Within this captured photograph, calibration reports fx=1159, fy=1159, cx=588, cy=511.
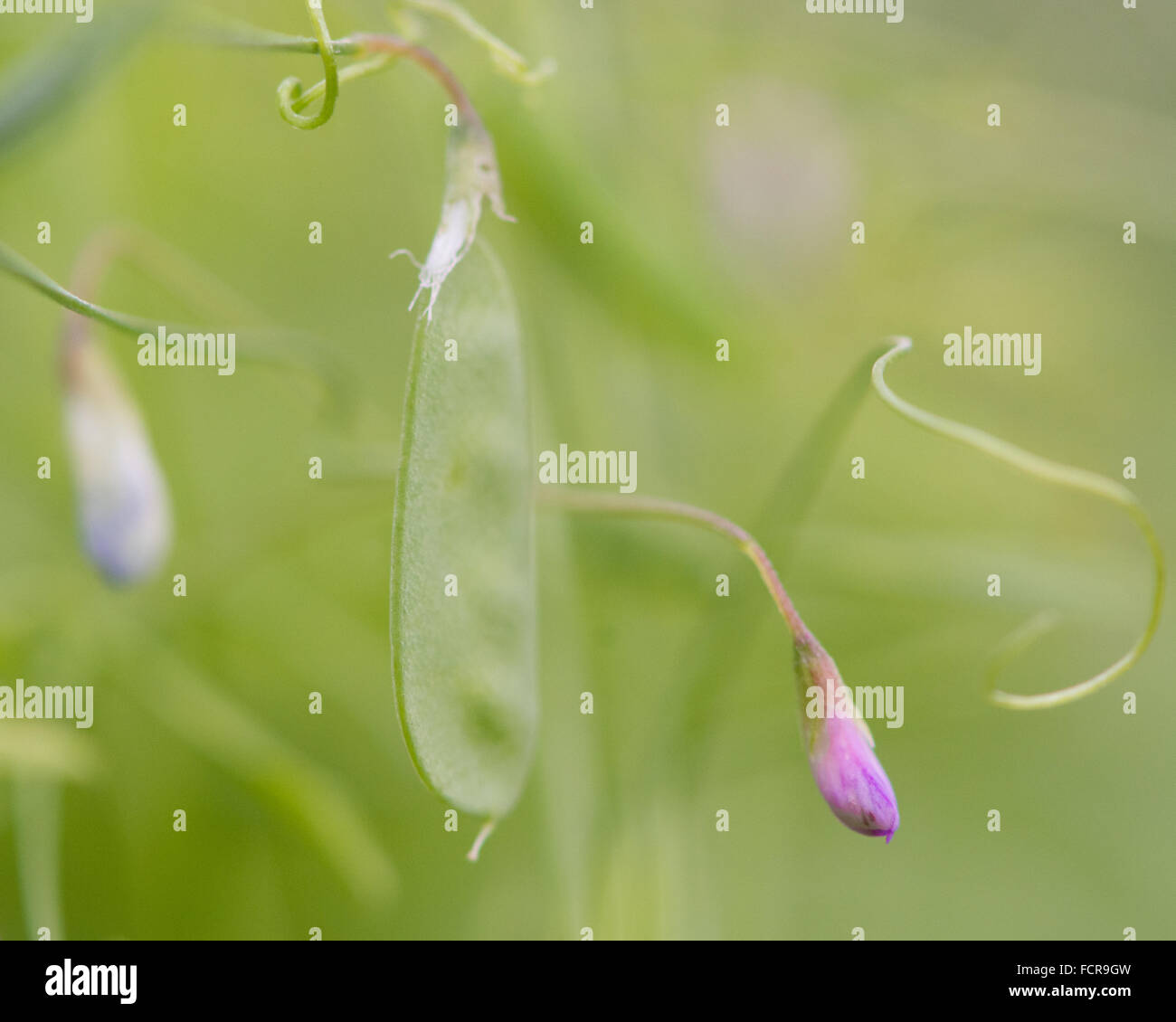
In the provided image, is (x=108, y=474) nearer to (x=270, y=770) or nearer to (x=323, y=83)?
(x=270, y=770)

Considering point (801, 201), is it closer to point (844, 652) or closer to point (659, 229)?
point (659, 229)

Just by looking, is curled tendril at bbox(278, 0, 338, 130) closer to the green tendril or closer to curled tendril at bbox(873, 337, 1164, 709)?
the green tendril

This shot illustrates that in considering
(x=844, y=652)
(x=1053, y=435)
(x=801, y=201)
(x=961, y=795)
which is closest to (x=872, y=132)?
(x=801, y=201)

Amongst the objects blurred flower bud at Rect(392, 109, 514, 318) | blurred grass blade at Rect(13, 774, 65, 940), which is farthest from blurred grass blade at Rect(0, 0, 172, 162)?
blurred grass blade at Rect(13, 774, 65, 940)

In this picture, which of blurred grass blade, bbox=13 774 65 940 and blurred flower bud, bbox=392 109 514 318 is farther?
blurred grass blade, bbox=13 774 65 940

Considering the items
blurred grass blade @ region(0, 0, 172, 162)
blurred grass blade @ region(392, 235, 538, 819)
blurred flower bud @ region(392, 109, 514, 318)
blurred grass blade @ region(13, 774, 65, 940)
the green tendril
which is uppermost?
blurred grass blade @ region(0, 0, 172, 162)

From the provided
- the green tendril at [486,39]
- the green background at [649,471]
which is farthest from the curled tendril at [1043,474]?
the green tendril at [486,39]
